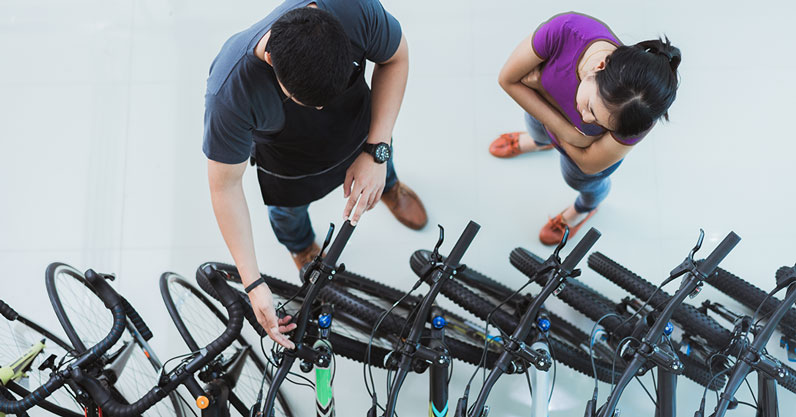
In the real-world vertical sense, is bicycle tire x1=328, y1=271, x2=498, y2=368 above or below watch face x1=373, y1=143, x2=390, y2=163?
below

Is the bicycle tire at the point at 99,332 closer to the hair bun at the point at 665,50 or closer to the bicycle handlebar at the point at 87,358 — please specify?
the bicycle handlebar at the point at 87,358

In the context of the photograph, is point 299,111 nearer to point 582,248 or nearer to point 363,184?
point 363,184

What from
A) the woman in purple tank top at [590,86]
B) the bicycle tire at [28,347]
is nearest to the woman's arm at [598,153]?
the woman in purple tank top at [590,86]

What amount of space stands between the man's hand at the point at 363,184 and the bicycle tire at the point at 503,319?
1.45 feet

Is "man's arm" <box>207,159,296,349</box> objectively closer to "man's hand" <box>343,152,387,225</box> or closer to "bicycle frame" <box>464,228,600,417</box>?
"man's hand" <box>343,152,387,225</box>

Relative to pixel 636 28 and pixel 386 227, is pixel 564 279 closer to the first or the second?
pixel 386 227

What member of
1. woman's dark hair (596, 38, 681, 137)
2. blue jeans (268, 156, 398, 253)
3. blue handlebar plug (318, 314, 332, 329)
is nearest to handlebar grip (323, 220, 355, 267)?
blue handlebar plug (318, 314, 332, 329)

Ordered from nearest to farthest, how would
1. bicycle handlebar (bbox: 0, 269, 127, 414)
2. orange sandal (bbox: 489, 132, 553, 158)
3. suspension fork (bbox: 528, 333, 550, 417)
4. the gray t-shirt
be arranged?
the gray t-shirt
bicycle handlebar (bbox: 0, 269, 127, 414)
suspension fork (bbox: 528, 333, 550, 417)
orange sandal (bbox: 489, 132, 553, 158)

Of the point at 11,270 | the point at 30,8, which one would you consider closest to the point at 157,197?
the point at 11,270

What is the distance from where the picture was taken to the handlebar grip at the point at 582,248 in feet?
4.36

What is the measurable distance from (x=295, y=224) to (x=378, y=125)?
57cm

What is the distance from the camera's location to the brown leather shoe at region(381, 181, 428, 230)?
2.03 m

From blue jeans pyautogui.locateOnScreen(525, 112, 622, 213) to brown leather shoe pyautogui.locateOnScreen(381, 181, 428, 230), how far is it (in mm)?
487

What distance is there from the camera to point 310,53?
917 mm
